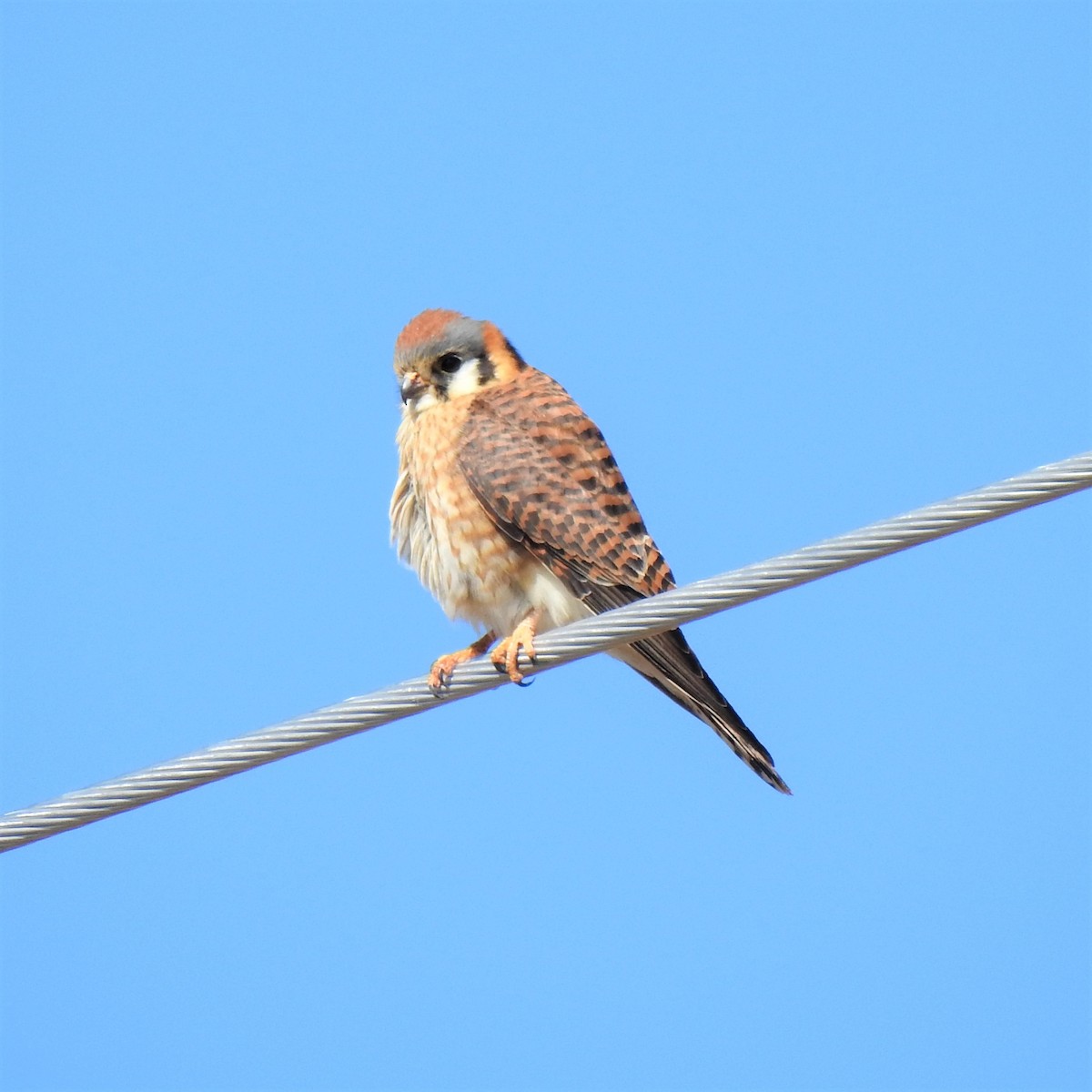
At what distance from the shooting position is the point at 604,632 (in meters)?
3.47

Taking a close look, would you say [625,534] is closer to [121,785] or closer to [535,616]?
[535,616]

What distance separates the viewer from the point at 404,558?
5.08 metres

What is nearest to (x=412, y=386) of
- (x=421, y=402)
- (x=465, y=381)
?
(x=421, y=402)

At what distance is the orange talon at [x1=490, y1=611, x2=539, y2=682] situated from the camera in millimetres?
4109

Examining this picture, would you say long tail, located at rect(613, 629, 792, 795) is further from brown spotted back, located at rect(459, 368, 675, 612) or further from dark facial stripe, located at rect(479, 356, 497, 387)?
dark facial stripe, located at rect(479, 356, 497, 387)

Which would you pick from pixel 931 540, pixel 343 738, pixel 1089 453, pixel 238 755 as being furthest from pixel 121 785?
pixel 1089 453

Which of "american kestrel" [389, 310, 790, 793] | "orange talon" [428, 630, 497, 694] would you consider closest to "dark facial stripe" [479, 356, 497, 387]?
"american kestrel" [389, 310, 790, 793]

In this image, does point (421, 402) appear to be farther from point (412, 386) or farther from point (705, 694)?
point (705, 694)

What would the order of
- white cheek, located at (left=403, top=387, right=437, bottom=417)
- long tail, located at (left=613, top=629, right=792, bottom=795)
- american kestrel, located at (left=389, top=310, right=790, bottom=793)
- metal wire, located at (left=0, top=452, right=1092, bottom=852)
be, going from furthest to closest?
white cheek, located at (left=403, top=387, right=437, bottom=417), american kestrel, located at (left=389, top=310, right=790, bottom=793), long tail, located at (left=613, top=629, right=792, bottom=795), metal wire, located at (left=0, top=452, right=1092, bottom=852)

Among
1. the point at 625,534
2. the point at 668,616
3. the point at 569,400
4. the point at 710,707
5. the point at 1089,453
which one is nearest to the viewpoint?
the point at 1089,453

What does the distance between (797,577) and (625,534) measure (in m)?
1.68

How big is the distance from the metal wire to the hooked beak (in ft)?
5.70

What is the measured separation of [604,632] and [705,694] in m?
1.10

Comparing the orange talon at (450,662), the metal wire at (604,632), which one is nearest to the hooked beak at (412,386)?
the orange talon at (450,662)
